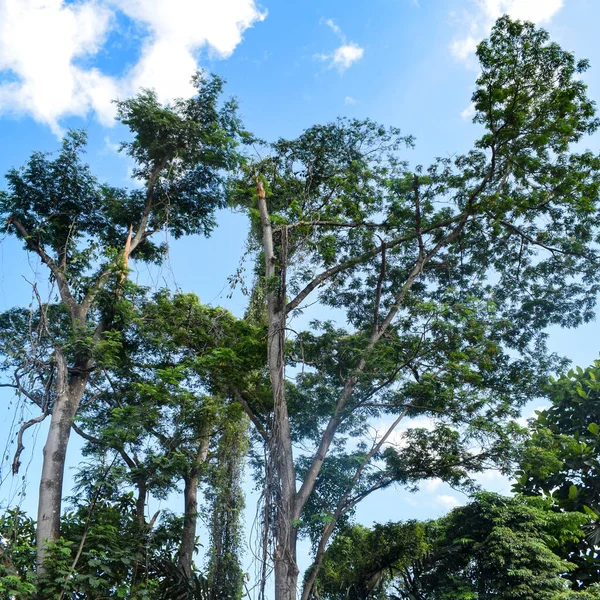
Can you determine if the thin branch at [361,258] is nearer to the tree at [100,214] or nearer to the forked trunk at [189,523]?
the tree at [100,214]

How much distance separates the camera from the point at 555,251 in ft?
31.1

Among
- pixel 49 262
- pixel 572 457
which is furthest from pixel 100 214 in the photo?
pixel 572 457

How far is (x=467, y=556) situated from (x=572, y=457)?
2.72 m

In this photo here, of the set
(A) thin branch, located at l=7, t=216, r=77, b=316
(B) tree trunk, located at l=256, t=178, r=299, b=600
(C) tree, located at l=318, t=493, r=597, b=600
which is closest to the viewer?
(C) tree, located at l=318, t=493, r=597, b=600

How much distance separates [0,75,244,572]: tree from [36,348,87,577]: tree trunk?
0.05 feet

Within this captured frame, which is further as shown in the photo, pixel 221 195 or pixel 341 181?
pixel 221 195

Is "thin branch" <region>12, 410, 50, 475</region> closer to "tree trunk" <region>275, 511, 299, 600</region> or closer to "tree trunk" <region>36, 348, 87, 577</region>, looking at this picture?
"tree trunk" <region>36, 348, 87, 577</region>

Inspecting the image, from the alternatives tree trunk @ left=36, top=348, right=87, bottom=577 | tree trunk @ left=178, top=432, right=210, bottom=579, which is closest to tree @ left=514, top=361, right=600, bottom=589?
tree trunk @ left=178, top=432, right=210, bottom=579

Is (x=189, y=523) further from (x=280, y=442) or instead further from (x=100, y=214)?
(x=100, y=214)

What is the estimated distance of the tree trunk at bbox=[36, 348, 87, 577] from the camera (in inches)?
296

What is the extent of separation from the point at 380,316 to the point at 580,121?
4268 millimetres

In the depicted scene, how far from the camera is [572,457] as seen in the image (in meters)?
8.91

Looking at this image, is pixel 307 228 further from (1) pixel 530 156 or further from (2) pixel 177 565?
(2) pixel 177 565

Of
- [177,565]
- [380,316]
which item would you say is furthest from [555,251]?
[177,565]
